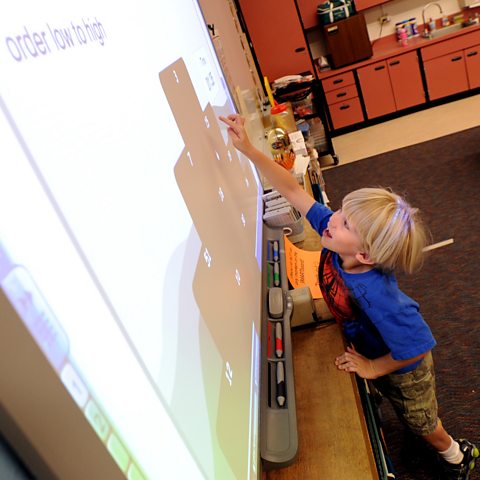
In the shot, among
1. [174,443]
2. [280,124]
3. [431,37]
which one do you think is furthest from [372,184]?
[174,443]

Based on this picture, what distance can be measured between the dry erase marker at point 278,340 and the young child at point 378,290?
0.17 meters

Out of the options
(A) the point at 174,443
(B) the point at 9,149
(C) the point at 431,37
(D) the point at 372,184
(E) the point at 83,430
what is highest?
(B) the point at 9,149

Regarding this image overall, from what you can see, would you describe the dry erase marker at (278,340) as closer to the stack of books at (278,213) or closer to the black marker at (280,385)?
the black marker at (280,385)

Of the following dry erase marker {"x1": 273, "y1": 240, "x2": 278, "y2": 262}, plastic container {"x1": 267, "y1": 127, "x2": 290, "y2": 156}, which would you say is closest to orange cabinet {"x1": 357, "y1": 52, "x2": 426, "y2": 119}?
plastic container {"x1": 267, "y1": 127, "x2": 290, "y2": 156}

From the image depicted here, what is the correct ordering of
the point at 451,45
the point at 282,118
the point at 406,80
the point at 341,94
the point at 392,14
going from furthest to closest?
the point at 392,14, the point at 341,94, the point at 406,80, the point at 451,45, the point at 282,118

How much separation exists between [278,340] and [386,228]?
1.28 feet

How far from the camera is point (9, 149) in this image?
1.05 feet

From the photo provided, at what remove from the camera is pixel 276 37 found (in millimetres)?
4945

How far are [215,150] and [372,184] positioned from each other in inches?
120

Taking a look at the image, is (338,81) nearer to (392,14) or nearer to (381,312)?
(392,14)

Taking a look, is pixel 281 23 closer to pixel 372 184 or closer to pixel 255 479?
pixel 372 184

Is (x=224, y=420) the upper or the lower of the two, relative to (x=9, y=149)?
lower

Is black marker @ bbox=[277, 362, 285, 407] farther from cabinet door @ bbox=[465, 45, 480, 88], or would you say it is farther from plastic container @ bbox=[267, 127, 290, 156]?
cabinet door @ bbox=[465, 45, 480, 88]

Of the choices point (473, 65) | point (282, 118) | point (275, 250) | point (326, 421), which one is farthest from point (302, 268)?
point (473, 65)
